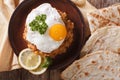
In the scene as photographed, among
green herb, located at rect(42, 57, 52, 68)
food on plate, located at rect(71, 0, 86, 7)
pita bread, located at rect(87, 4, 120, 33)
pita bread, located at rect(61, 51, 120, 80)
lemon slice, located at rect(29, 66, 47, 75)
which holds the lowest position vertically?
pita bread, located at rect(61, 51, 120, 80)

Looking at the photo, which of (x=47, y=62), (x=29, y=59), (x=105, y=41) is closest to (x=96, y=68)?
(x=105, y=41)

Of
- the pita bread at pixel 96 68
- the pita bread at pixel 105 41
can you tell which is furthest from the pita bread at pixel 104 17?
the pita bread at pixel 96 68

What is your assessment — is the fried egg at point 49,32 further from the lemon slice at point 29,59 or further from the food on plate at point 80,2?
the food on plate at point 80,2

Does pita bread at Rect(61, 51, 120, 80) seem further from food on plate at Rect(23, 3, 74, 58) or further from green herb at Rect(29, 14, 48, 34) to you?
green herb at Rect(29, 14, 48, 34)

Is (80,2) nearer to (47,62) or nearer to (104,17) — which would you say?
(104,17)

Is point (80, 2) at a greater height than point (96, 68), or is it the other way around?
point (80, 2)

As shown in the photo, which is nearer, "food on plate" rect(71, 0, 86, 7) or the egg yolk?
the egg yolk

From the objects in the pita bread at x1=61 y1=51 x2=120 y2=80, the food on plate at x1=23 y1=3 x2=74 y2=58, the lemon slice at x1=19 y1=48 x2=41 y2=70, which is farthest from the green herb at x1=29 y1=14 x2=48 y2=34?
the pita bread at x1=61 y1=51 x2=120 y2=80
